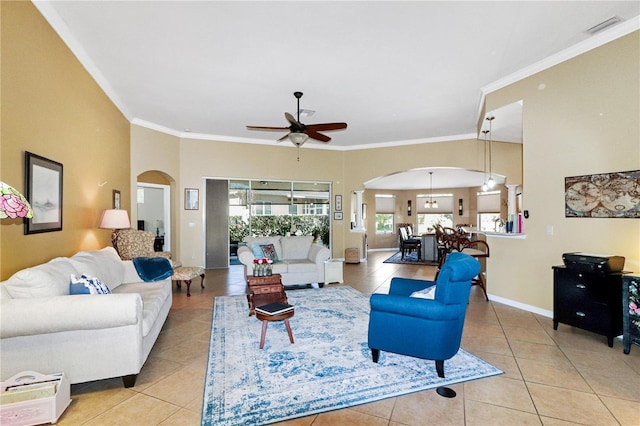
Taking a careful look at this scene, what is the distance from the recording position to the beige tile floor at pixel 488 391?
6.86 feet

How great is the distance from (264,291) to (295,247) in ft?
7.08

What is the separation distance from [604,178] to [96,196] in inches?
249

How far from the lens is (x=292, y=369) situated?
2.73m

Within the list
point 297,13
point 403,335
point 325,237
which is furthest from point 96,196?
point 325,237

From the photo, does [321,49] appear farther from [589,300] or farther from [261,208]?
[261,208]

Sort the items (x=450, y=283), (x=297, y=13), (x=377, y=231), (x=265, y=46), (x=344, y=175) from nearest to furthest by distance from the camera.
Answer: (x=450, y=283) → (x=297, y=13) → (x=265, y=46) → (x=344, y=175) → (x=377, y=231)

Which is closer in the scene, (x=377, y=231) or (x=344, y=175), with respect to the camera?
(x=344, y=175)

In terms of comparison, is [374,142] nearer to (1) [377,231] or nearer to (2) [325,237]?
(2) [325,237]

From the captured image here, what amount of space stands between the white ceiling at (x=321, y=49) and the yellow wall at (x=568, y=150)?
25cm

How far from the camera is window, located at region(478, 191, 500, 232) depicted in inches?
474

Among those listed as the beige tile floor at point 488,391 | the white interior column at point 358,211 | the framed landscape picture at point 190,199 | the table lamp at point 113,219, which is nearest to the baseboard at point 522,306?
the beige tile floor at point 488,391

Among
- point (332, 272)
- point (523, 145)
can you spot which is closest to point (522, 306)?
point (523, 145)

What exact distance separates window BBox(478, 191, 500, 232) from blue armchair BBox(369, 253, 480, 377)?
1084 cm

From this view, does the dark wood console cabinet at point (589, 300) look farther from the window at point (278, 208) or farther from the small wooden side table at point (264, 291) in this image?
the window at point (278, 208)
